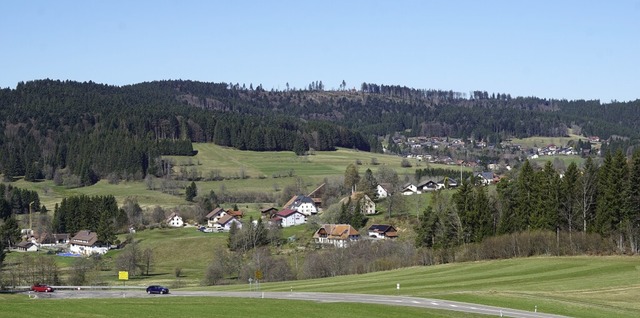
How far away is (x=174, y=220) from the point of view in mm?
152500

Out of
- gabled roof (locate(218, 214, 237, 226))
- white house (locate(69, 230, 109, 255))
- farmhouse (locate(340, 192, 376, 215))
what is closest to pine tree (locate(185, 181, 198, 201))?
gabled roof (locate(218, 214, 237, 226))

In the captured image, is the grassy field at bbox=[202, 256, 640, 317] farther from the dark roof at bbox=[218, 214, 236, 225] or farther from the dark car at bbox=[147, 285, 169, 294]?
the dark roof at bbox=[218, 214, 236, 225]

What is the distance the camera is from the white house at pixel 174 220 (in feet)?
498

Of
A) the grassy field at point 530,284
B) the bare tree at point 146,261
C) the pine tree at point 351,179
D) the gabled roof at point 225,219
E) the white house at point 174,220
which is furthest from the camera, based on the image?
the pine tree at point 351,179

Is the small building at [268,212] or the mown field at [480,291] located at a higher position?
the small building at [268,212]

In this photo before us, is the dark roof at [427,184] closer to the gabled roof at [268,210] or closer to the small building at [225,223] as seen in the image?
the gabled roof at [268,210]

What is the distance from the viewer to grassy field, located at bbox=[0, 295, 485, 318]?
42125mm

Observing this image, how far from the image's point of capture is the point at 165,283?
91.9 metres

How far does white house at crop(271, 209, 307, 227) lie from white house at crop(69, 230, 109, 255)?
3132cm

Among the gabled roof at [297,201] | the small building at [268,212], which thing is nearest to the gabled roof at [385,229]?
the small building at [268,212]

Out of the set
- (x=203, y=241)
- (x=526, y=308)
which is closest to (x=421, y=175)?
(x=203, y=241)

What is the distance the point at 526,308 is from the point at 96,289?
134 feet

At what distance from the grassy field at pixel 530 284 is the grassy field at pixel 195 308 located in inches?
317

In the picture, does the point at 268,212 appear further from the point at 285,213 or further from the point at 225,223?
the point at 225,223
